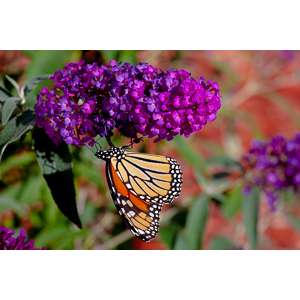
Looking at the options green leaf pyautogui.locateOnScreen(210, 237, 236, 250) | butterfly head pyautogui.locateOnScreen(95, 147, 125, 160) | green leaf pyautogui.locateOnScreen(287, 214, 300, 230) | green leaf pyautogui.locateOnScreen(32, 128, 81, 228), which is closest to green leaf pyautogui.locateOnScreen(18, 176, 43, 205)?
butterfly head pyautogui.locateOnScreen(95, 147, 125, 160)

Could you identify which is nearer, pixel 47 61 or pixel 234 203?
pixel 47 61

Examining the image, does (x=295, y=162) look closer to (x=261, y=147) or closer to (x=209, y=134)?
(x=261, y=147)

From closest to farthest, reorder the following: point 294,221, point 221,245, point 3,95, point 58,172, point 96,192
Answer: point 58,172 → point 3,95 → point 221,245 → point 294,221 → point 96,192

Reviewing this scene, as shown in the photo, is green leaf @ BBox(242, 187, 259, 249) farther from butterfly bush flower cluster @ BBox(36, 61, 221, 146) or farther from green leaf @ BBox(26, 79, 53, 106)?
green leaf @ BBox(26, 79, 53, 106)

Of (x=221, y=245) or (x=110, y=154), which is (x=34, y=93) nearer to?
(x=110, y=154)

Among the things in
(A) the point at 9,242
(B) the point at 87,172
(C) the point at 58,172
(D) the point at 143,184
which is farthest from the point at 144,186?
(B) the point at 87,172

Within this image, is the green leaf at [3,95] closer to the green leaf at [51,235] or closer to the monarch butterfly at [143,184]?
the monarch butterfly at [143,184]
